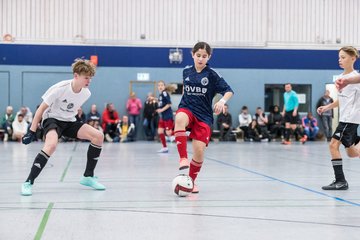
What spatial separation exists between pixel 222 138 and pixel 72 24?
24.3 ft

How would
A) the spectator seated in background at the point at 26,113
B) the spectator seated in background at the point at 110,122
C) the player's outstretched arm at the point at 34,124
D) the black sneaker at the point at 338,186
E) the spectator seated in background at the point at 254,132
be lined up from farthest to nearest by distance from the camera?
the spectator seated in background at the point at 254,132
the spectator seated in background at the point at 110,122
the spectator seated in background at the point at 26,113
the black sneaker at the point at 338,186
the player's outstretched arm at the point at 34,124

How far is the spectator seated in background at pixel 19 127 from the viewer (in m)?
19.8

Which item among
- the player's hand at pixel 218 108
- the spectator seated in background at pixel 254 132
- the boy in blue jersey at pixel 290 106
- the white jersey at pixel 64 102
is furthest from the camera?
the spectator seated in background at pixel 254 132

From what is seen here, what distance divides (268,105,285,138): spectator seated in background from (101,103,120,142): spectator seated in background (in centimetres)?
594

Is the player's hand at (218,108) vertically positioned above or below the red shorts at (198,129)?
above

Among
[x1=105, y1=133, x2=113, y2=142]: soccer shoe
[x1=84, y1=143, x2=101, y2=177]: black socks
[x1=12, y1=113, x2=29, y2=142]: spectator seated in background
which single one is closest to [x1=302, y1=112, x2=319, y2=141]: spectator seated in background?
[x1=105, y1=133, x2=113, y2=142]: soccer shoe

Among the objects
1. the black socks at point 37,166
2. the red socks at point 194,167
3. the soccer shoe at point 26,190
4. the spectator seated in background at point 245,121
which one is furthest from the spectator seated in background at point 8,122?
the red socks at point 194,167

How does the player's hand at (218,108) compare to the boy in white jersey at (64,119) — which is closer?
the player's hand at (218,108)

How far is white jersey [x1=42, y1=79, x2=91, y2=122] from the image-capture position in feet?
20.1

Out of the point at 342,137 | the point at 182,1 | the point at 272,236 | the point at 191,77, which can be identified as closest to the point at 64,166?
the point at 191,77

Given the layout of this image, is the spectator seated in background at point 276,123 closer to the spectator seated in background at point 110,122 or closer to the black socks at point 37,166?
the spectator seated in background at point 110,122

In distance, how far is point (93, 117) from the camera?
21.0 metres

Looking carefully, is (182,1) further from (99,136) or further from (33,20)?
(99,136)

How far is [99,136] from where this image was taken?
6383 millimetres
